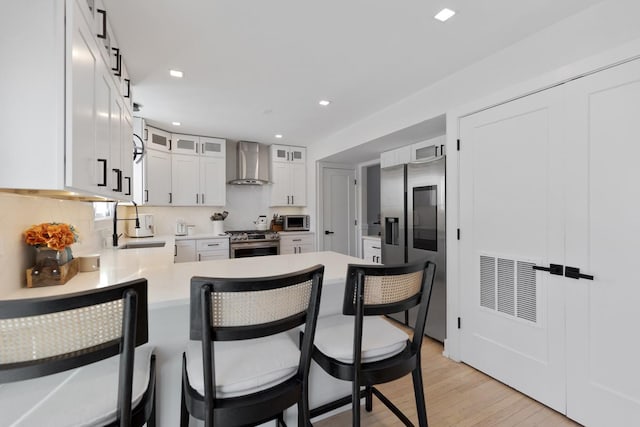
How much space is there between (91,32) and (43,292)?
→ 4.13 ft

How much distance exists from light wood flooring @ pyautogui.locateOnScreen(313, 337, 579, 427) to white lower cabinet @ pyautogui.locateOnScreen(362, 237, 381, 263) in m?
1.65

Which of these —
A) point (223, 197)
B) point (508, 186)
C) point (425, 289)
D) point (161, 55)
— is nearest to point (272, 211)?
point (223, 197)

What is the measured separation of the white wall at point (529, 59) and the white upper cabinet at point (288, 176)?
2.27 metres

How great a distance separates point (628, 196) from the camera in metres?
1.56

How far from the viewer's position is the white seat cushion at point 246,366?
37.6 inches

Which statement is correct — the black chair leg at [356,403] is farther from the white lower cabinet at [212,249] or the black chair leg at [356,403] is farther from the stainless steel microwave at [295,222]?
the stainless steel microwave at [295,222]

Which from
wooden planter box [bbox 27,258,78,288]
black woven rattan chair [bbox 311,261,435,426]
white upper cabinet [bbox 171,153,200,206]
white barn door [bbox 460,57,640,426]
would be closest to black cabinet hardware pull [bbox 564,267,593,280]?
white barn door [bbox 460,57,640,426]

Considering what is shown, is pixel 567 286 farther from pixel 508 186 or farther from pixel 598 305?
pixel 508 186

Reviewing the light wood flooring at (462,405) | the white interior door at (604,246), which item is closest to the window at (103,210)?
the light wood flooring at (462,405)

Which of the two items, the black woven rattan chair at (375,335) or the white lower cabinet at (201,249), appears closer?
the black woven rattan chair at (375,335)

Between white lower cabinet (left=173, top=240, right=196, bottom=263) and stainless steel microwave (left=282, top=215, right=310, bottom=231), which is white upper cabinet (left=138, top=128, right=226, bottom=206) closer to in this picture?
white lower cabinet (left=173, top=240, right=196, bottom=263)

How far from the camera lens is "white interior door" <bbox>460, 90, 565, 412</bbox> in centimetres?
186

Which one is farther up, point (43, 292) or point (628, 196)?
point (628, 196)

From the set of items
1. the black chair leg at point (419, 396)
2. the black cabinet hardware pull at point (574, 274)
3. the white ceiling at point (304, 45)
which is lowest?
the black chair leg at point (419, 396)
